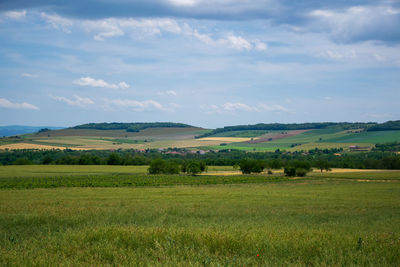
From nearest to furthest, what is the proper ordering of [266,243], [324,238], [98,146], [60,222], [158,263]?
[158,263] → [266,243] → [324,238] → [60,222] → [98,146]

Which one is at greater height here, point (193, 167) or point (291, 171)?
point (193, 167)

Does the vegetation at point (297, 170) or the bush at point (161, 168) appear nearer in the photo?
the vegetation at point (297, 170)

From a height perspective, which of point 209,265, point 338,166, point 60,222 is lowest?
point 338,166

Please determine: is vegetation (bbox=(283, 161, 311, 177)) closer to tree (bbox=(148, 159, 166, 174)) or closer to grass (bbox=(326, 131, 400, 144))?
tree (bbox=(148, 159, 166, 174))

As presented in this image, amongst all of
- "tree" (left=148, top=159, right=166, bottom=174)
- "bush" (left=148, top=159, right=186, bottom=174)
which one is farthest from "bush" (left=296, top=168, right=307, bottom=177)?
"tree" (left=148, top=159, right=166, bottom=174)

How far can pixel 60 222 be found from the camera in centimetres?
1492

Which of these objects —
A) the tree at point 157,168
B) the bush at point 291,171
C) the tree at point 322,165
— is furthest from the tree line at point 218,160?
the tree at point 157,168

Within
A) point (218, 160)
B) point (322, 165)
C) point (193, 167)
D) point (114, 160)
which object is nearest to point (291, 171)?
point (322, 165)

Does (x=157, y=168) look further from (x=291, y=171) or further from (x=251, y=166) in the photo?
(x=291, y=171)

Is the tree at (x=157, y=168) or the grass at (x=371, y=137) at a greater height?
the grass at (x=371, y=137)

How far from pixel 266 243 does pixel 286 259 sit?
93cm

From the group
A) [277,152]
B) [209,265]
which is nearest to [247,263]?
[209,265]

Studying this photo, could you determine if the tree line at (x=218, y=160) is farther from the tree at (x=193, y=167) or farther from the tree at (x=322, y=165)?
the tree at (x=193, y=167)

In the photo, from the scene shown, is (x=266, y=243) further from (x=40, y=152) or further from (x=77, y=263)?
(x=40, y=152)
